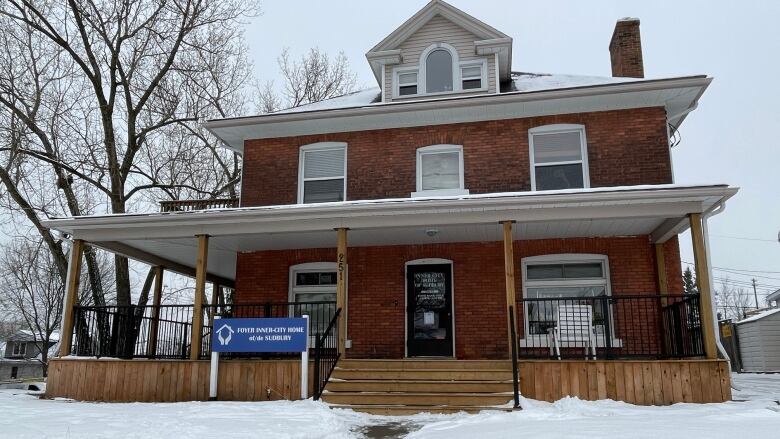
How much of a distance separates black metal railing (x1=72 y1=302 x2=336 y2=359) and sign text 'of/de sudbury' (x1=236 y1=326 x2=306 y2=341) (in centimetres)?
47

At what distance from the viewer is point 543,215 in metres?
10.1

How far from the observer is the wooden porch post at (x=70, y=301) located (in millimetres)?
11336

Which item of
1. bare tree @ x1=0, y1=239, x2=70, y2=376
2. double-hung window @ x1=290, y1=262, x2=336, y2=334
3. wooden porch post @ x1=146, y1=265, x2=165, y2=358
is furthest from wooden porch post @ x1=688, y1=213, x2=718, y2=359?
bare tree @ x1=0, y1=239, x2=70, y2=376

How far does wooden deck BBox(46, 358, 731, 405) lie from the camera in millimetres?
8961

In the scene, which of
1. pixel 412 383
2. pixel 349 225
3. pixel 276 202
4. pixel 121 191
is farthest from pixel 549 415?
pixel 121 191

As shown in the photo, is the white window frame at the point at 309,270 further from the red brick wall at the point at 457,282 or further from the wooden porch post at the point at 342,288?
the wooden porch post at the point at 342,288

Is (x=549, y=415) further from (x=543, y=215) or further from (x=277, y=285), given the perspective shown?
(x=277, y=285)

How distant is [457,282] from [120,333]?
6.67 meters

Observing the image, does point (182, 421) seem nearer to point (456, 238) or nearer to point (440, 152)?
point (456, 238)

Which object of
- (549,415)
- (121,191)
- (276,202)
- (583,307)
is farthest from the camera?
(121,191)

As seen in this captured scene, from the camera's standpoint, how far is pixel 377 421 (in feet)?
26.9

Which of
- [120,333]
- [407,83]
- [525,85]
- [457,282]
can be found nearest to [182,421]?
[120,333]

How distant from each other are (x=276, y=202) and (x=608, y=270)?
7013 millimetres

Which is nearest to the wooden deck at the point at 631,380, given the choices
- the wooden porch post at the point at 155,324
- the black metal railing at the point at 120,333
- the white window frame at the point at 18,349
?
the black metal railing at the point at 120,333
